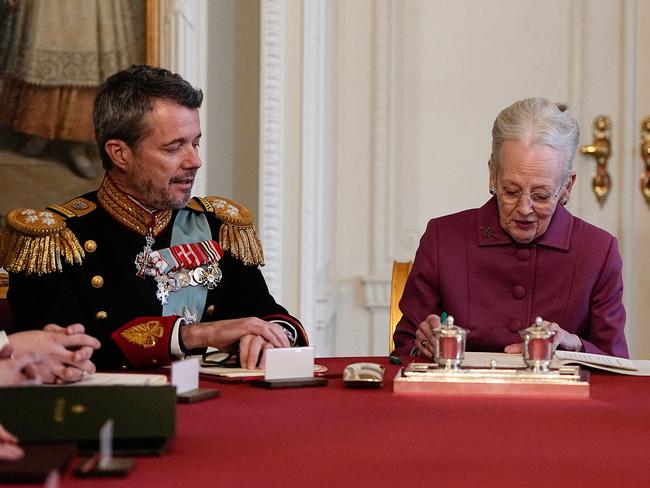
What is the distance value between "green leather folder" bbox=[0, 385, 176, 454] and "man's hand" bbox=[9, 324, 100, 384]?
53 cm

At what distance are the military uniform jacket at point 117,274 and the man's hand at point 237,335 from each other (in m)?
0.06

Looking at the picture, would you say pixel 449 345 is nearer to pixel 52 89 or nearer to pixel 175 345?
pixel 175 345

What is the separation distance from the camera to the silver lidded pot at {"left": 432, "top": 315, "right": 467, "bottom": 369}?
7.19 feet

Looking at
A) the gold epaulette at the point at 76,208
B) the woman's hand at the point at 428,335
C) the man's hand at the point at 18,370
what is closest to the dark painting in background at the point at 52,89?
the gold epaulette at the point at 76,208

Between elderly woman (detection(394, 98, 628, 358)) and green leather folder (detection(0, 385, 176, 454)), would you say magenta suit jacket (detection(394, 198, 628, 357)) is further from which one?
green leather folder (detection(0, 385, 176, 454))

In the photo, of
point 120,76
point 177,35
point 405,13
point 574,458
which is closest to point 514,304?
point 120,76

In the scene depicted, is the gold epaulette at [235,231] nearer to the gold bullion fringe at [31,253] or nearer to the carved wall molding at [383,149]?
the gold bullion fringe at [31,253]

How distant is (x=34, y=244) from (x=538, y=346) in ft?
3.89

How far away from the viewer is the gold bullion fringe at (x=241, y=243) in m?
3.00

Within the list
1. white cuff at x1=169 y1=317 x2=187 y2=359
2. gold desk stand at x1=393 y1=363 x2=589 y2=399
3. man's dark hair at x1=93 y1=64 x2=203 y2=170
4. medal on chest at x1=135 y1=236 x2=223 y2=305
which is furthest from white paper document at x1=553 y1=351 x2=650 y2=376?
man's dark hair at x1=93 y1=64 x2=203 y2=170

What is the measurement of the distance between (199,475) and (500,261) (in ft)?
5.59

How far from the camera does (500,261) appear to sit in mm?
2986

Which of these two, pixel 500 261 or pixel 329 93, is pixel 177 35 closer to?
pixel 329 93

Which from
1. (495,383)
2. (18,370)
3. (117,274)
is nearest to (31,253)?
(117,274)
